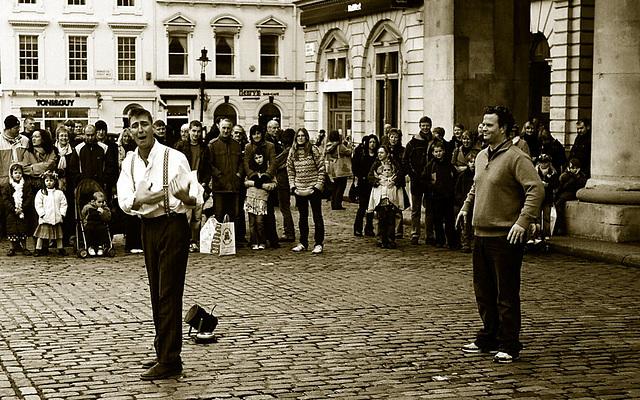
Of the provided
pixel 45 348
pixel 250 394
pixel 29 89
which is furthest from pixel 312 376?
pixel 29 89

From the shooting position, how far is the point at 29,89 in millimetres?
52281

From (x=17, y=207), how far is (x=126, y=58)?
38753mm

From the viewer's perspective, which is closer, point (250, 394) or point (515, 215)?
point (250, 394)

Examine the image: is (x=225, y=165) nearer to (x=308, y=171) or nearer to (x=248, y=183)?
(x=248, y=183)

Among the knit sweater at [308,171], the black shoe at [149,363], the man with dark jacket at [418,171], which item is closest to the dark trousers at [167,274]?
the black shoe at [149,363]

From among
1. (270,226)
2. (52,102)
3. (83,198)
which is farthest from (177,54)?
(83,198)

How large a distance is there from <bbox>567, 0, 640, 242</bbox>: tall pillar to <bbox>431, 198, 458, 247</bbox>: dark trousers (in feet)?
6.56

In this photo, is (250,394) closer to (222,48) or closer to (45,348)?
(45,348)

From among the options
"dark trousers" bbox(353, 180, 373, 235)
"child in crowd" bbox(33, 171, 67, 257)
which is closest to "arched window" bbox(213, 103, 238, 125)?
"dark trousers" bbox(353, 180, 373, 235)

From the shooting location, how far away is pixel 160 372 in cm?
787

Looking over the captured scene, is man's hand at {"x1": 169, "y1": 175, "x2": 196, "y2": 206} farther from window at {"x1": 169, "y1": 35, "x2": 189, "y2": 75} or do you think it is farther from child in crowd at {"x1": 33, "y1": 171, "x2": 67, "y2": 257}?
window at {"x1": 169, "y1": 35, "x2": 189, "y2": 75}

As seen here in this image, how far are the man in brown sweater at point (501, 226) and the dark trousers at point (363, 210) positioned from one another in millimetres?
9319

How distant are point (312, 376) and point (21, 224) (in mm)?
9037

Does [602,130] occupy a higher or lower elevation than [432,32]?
lower
